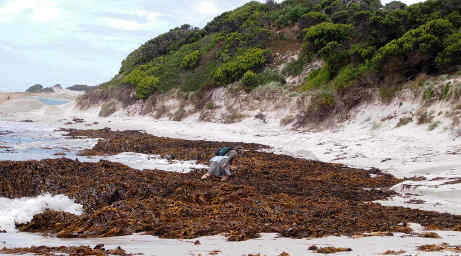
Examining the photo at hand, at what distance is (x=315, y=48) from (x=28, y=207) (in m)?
21.6

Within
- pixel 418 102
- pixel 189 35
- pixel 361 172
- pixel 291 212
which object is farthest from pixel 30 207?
pixel 189 35

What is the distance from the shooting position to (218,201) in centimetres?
711

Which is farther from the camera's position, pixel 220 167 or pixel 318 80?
pixel 318 80

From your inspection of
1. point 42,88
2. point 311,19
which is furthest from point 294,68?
point 42,88

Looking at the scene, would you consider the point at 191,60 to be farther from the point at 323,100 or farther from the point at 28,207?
the point at 28,207

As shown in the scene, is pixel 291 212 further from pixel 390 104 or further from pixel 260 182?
pixel 390 104

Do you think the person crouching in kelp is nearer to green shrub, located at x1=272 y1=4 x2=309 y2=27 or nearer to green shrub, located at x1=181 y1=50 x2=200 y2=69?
green shrub, located at x1=181 y1=50 x2=200 y2=69

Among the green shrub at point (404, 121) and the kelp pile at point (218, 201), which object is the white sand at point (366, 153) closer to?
the green shrub at point (404, 121)

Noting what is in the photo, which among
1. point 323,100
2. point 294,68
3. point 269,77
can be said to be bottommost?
point 323,100

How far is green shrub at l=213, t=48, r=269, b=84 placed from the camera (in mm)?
27594

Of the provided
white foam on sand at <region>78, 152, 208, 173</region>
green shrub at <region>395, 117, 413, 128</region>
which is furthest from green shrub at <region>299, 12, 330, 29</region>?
white foam on sand at <region>78, 152, 208, 173</region>

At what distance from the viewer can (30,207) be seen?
22.3 ft

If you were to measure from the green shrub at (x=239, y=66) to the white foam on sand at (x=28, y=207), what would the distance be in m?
20.9

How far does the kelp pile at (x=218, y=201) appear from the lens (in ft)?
18.1
